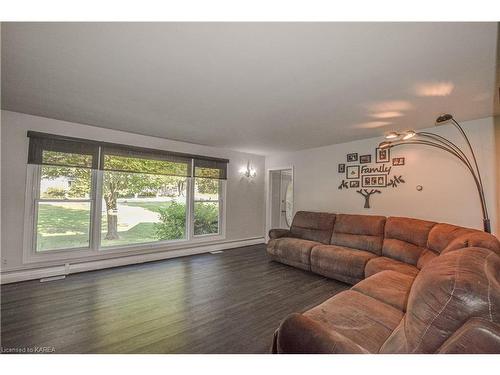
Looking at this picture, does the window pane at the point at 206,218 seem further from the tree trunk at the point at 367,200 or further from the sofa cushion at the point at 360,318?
the sofa cushion at the point at 360,318

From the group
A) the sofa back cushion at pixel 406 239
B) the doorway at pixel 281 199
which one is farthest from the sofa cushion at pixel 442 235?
the doorway at pixel 281 199

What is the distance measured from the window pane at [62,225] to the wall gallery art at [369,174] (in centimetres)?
465

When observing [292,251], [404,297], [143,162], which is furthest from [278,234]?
[143,162]

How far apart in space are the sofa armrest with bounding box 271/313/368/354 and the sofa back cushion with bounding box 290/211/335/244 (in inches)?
117

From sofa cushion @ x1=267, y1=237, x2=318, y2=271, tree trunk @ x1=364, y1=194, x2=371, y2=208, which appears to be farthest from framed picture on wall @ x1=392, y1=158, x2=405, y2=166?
sofa cushion @ x1=267, y1=237, x2=318, y2=271

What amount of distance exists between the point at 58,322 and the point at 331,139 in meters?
4.52

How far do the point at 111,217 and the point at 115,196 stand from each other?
1.20 feet

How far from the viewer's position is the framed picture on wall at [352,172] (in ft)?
13.9

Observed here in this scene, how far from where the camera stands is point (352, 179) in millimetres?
4305

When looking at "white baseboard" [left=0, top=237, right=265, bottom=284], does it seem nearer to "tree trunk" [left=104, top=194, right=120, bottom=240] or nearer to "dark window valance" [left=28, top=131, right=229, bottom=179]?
"tree trunk" [left=104, top=194, right=120, bottom=240]
